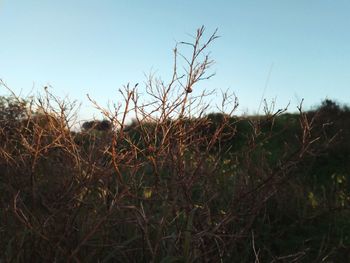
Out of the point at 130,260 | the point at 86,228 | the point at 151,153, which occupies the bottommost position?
the point at 130,260

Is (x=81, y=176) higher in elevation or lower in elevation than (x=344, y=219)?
higher

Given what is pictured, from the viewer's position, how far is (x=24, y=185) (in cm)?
340

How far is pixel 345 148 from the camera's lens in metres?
9.45

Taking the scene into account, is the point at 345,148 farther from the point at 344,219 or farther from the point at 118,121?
the point at 118,121

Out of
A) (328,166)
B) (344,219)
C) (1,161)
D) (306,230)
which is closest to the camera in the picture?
(1,161)

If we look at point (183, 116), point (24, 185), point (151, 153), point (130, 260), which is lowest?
point (130, 260)

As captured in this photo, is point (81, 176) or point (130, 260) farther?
point (81, 176)

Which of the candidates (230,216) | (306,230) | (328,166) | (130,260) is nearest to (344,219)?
(306,230)

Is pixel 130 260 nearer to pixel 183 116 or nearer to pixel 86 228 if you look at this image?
pixel 86 228

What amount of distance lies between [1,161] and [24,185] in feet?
1.51

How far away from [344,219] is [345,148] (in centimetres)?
462

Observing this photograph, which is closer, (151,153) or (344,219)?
(151,153)

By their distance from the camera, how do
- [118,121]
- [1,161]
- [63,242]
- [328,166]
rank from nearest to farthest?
[63,242] < [118,121] < [1,161] < [328,166]

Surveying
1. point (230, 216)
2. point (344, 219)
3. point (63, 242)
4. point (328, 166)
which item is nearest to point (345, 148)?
point (328, 166)
